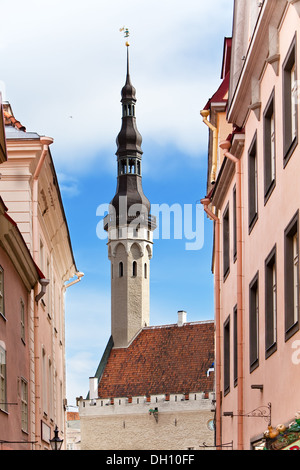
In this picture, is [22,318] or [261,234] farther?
[22,318]

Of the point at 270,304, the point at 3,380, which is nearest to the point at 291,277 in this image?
the point at 270,304

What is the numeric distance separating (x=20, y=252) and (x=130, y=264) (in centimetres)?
6610

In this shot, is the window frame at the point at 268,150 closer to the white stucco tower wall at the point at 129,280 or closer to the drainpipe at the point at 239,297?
the drainpipe at the point at 239,297

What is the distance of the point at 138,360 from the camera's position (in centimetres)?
7419

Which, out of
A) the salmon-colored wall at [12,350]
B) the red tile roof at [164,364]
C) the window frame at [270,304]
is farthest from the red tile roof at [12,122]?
the red tile roof at [164,364]

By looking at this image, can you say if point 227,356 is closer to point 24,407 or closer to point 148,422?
point 24,407

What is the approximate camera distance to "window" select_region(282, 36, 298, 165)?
43.8 ft

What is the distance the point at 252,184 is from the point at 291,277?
4.38 metres

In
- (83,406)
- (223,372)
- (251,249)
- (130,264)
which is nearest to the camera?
(251,249)

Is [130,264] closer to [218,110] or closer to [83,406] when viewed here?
[83,406]

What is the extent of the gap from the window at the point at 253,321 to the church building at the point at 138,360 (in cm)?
4381

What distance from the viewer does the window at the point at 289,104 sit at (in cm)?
1335
